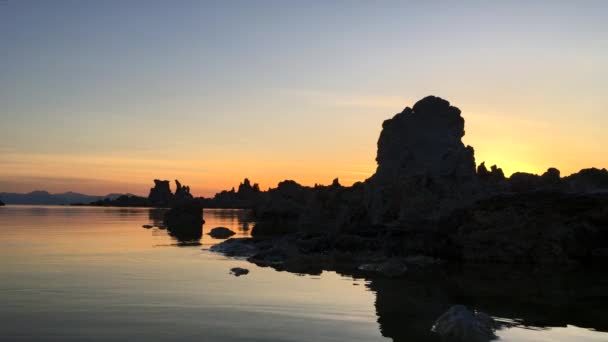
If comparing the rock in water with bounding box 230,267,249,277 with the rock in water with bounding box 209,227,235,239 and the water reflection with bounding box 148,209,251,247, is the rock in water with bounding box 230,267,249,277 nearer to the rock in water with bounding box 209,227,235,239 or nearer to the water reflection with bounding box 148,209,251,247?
the water reflection with bounding box 148,209,251,247

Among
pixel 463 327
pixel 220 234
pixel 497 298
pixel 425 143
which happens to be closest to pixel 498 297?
pixel 497 298

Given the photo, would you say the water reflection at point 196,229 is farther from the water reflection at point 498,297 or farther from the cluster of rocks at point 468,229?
the water reflection at point 498,297

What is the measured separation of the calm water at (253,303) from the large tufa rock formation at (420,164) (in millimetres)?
23186

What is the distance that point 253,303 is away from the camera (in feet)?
65.4

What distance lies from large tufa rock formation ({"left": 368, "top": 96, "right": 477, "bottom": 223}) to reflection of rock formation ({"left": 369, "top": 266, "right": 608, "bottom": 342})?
2147 centimetres

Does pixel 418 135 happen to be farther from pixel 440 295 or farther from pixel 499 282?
pixel 440 295

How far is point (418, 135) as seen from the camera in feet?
197

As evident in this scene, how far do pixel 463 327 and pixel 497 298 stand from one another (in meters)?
7.75

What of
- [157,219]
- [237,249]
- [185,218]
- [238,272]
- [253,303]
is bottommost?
[253,303]

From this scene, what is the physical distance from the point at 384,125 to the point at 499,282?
38450 mm

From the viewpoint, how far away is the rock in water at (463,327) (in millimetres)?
15095

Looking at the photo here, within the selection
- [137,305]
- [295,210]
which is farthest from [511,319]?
[295,210]

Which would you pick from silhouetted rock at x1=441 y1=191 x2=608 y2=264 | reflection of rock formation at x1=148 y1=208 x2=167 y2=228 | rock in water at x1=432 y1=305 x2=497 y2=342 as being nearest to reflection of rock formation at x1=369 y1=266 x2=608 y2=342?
rock in water at x1=432 y1=305 x2=497 y2=342

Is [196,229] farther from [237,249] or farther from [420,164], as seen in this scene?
[237,249]
